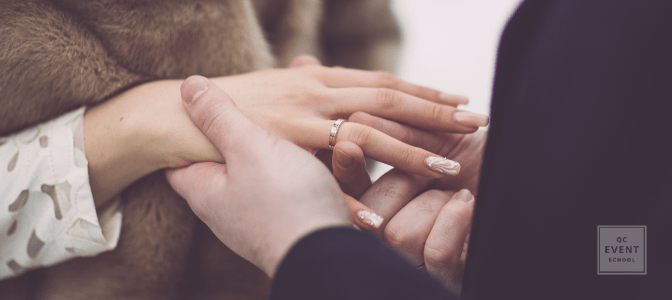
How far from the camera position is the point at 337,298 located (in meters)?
0.27

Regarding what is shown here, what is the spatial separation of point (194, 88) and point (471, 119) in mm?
402

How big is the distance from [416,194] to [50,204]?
52cm

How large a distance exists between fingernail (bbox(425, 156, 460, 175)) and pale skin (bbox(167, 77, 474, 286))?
4 centimetres

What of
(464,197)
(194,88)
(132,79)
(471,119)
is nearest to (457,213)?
(464,197)

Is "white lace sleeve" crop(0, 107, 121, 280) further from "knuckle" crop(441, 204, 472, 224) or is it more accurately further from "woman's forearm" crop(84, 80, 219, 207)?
"knuckle" crop(441, 204, 472, 224)

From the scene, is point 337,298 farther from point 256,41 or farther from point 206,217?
point 256,41

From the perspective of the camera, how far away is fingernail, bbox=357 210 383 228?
0.44 metres

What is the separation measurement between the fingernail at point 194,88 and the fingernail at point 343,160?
21cm

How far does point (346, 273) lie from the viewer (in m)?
0.28

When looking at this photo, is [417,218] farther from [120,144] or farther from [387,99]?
[120,144]

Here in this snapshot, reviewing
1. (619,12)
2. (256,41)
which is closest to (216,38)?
(256,41)

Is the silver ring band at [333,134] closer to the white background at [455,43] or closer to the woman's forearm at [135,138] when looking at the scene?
the woman's forearm at [135,138]

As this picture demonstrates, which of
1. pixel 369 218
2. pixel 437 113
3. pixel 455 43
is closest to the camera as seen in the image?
pixel 369 218

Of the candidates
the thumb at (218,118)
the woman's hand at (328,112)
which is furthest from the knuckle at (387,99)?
the thumb at (218,118)
